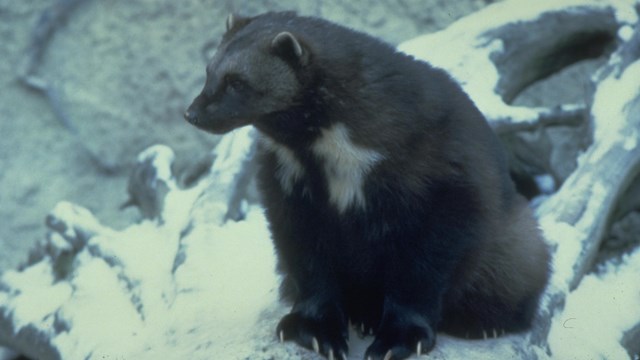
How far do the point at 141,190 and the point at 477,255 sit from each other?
166 centimetres

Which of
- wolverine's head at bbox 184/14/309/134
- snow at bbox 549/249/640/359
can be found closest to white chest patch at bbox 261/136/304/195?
wolverine's head at bbox 184/14/309/134

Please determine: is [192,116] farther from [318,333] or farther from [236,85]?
[318,333]

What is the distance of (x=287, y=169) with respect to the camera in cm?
249

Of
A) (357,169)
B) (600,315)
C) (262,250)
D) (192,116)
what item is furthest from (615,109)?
(192,116)

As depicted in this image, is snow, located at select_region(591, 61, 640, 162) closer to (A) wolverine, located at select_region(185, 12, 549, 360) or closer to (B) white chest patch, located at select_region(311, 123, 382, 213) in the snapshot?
(A) wolverine, located at select_region(185, 12, 549, 360)

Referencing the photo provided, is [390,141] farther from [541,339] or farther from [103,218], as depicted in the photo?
[103,218]

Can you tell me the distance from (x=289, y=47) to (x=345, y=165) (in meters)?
0.29

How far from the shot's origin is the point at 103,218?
491 centimetres

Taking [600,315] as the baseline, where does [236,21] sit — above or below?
above

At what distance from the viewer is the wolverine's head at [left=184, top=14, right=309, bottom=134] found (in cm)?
243

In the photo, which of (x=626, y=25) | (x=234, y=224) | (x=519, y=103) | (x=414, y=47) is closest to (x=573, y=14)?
(x=626, y=25)

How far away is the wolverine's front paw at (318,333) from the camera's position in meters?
2.42

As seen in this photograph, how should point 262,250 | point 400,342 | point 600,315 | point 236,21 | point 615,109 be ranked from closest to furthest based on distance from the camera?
1. point 400,342
2. point 236,21
3. point 600,315
4. point 262,250
5. point 615,109

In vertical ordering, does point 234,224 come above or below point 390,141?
below
